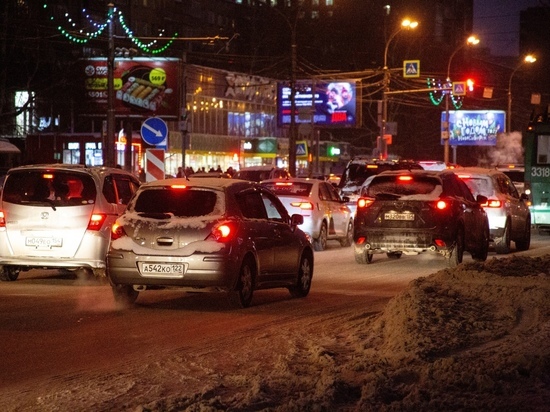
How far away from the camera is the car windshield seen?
20.1m

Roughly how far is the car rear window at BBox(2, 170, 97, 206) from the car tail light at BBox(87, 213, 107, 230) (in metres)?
0.24

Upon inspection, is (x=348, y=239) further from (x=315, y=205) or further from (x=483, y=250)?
(x=483, y=250)

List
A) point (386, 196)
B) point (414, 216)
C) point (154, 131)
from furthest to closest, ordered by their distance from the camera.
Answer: point (154, 131) < point (386, 196) < point (414, 216)

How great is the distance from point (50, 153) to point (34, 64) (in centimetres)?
1364

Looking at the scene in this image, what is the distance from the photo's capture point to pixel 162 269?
524 inches

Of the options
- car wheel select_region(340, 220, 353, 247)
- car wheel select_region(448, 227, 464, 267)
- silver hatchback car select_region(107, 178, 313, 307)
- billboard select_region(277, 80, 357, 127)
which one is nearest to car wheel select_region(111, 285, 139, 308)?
silver hatchback car select_region(107, 178, 313, 307)

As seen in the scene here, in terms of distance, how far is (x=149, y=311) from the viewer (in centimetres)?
1329

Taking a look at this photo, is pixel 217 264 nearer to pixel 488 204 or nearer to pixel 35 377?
pixel 35 377

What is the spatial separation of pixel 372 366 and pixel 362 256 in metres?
12.2

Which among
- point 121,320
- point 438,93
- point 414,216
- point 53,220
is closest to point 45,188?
point 53,220

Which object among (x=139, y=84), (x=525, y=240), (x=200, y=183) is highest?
(x=139, y=84)

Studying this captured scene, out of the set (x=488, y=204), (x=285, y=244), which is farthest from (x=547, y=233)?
(x=285, y=244)

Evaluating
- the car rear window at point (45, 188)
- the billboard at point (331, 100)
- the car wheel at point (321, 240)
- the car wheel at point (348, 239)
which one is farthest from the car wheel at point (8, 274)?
the billboard at point (331, 100)

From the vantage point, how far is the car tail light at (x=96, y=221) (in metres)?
16.0
